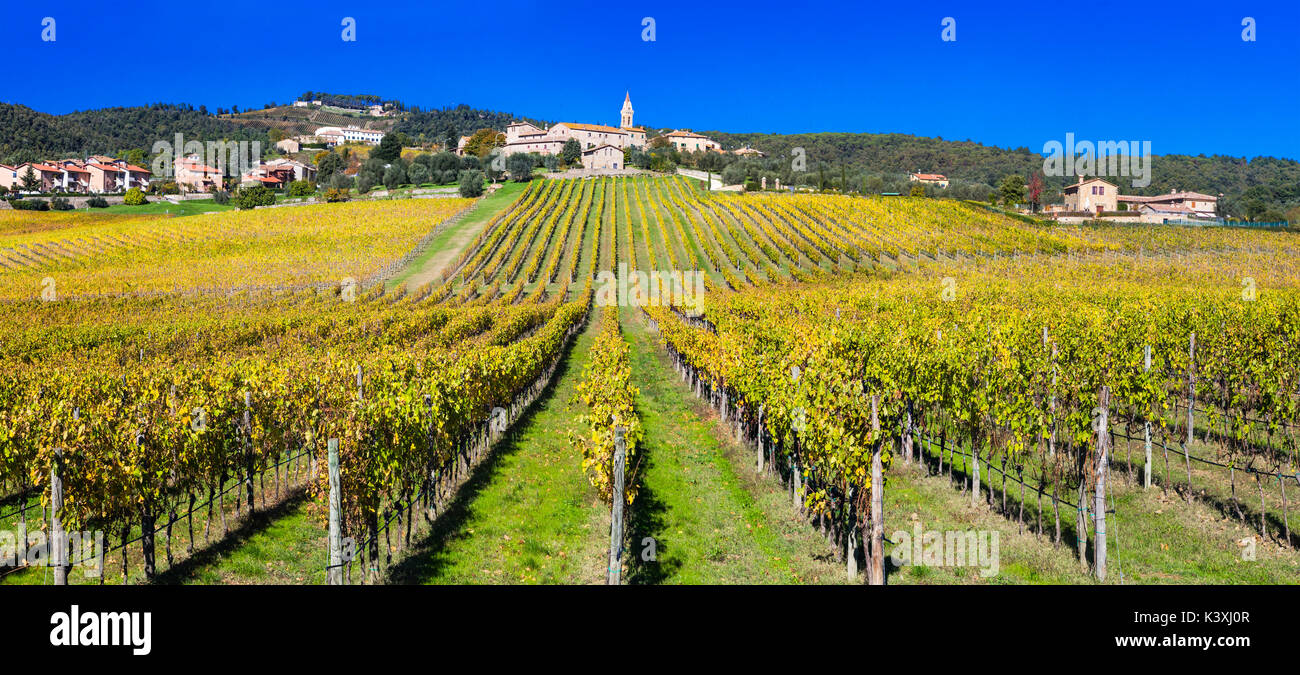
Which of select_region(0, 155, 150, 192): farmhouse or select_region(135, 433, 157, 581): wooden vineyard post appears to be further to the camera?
select_region(0, 155, 150, 192): farmhouse

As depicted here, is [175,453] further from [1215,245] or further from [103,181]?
[103,181]

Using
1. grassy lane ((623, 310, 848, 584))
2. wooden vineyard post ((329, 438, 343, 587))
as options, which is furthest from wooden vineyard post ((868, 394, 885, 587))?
wooden vineyard post ((329, 438, 343, 587))

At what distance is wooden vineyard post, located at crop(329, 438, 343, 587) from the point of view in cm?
851

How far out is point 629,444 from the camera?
11.2 m

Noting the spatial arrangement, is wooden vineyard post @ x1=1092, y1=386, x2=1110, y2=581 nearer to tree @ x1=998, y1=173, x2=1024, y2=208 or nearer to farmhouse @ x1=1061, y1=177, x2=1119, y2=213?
tree @ x1=998, y1=173, x2=1024, y2=208

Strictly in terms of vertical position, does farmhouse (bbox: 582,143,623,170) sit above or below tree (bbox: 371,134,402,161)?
below

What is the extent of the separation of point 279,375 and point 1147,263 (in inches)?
2205

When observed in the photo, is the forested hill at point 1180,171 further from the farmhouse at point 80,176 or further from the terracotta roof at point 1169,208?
the farmhouse at point 80,176

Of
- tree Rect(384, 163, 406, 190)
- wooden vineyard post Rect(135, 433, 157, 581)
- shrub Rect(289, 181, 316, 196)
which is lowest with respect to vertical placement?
wooden vineyard post Rect(135, 433, 157, 581)

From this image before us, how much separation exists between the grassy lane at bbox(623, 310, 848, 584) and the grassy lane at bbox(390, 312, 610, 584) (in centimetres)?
83

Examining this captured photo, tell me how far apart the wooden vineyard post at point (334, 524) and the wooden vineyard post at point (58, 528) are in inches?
114

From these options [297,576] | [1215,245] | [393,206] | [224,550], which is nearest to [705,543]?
[297,576]

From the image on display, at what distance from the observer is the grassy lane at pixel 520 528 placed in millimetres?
10047

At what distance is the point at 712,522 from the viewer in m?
12.1
